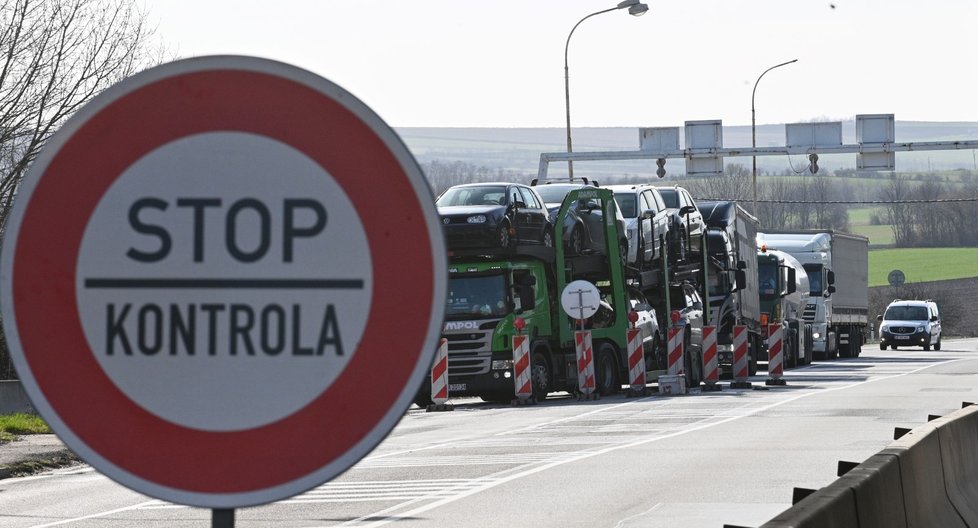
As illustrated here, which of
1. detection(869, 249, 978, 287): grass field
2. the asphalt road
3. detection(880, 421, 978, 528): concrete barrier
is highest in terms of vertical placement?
detection(869, 249, 978, 287): grass field

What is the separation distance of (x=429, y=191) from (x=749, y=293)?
38675 millimetres

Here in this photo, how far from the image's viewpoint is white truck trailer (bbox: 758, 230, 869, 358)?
5431 centimetres

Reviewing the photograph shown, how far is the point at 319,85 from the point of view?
289 cm

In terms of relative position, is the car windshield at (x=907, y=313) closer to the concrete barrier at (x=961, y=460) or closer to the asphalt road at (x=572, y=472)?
the asphalt road at (x=572, y=472)

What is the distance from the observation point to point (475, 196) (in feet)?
92.7

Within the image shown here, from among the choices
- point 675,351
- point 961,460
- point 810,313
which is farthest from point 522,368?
point 810,313

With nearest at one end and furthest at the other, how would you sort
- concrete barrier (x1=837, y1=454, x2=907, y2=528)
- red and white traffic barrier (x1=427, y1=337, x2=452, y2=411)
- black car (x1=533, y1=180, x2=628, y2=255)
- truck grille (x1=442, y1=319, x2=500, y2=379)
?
concrete barrier (x1=837, y1=454, x2=907, y2=528)
truck grille (x1=442, y1=319, x2=500, y2=379)
red and white traffic barrier (x1=427, y1=337, x2=452, y2=411)
black car (x1=533, y1=180, x2=628, y2=255)

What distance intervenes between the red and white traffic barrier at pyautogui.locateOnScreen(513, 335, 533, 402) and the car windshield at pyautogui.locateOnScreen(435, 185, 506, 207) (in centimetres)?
237

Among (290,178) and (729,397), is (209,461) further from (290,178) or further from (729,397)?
(729,397)

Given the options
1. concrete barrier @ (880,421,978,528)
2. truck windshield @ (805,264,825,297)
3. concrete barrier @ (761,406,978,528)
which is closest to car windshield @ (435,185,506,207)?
concrete barrier @ (761,406,978,528)

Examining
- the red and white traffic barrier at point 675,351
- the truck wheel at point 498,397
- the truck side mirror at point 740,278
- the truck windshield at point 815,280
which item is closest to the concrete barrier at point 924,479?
the truck wheel at point 498,397

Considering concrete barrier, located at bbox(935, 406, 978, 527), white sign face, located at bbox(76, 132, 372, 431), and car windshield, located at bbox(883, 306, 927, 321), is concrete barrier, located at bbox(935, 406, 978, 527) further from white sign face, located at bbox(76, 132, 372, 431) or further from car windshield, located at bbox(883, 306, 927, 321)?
car windshield, located at bbox(883, 306, 927, 321)

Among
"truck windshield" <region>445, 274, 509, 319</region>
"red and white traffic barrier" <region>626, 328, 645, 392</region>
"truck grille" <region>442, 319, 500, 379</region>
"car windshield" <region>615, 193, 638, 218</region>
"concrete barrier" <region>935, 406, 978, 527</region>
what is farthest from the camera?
"car windshield" <region>615, 193, 638, 218</region>

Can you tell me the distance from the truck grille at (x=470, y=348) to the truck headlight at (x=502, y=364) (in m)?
0.09
